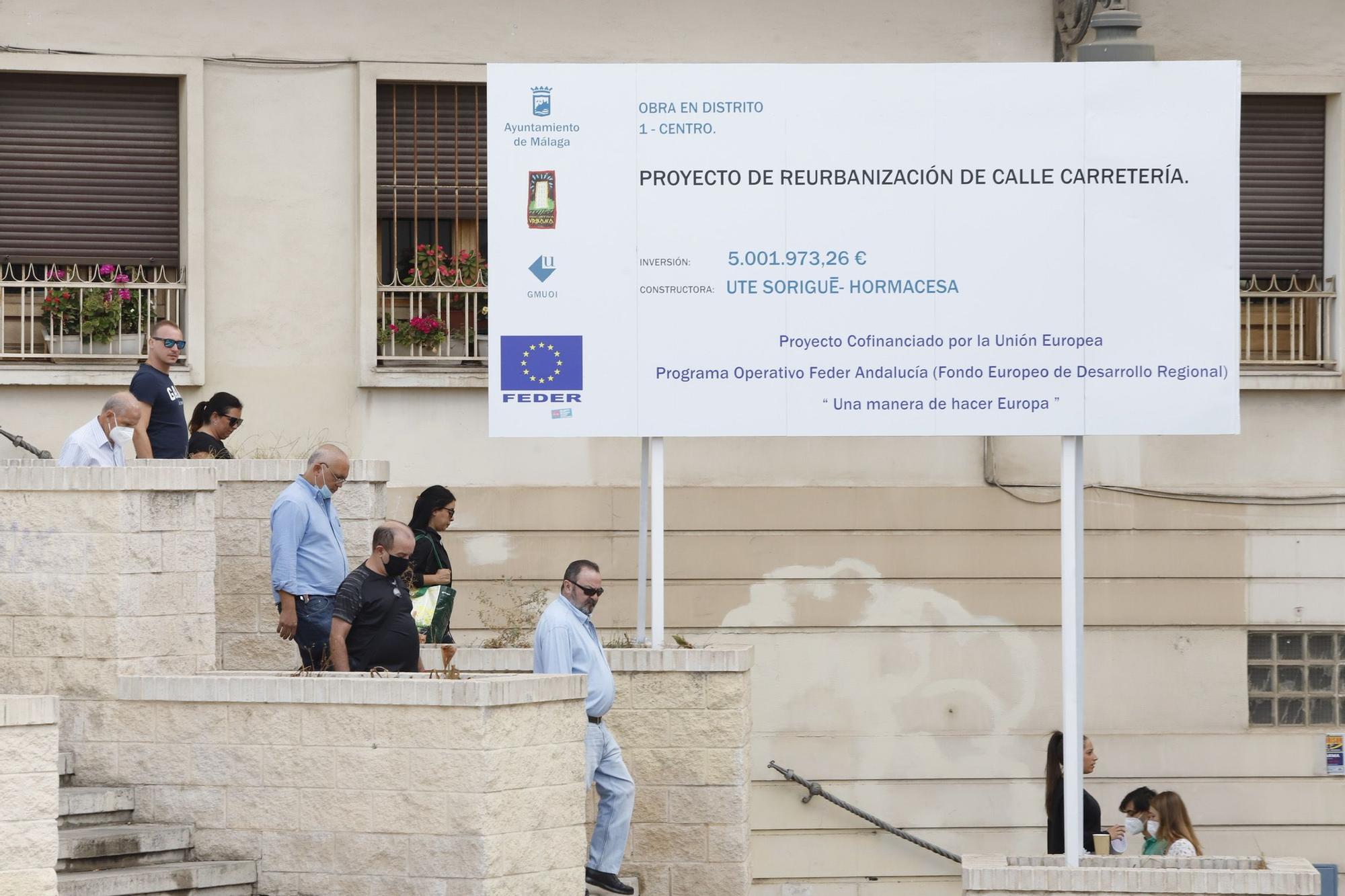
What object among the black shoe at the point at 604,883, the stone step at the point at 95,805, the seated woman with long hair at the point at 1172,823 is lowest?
the black shoe at the point at 604,883

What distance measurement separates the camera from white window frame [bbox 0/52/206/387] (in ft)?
47.0

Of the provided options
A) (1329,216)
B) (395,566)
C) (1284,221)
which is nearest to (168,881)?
(395,566)

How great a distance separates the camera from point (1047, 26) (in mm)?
14969

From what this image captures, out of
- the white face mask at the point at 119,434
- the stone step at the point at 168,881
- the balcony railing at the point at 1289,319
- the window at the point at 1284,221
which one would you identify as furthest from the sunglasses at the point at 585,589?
the window at the point at 1284,221

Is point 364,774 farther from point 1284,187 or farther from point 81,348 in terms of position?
point 1284,187

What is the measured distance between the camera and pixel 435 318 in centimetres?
1488

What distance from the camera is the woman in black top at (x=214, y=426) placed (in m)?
11.3

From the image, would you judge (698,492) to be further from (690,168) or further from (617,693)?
(690,168)

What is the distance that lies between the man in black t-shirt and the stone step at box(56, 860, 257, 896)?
1034 mm

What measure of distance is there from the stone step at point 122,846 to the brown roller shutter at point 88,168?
671 cm

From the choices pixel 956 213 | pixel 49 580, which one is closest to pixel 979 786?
pixel 956 213

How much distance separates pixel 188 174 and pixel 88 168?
77 cm

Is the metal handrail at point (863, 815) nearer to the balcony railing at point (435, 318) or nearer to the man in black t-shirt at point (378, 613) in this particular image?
the balcony railing at point (435, 318)

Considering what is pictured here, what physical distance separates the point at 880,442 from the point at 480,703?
6914 mm
